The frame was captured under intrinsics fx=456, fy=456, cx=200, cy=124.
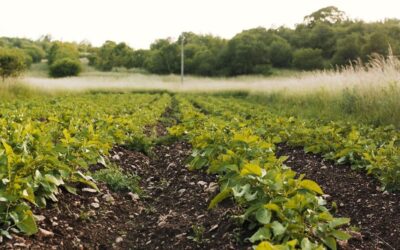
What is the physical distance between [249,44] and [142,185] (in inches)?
1937

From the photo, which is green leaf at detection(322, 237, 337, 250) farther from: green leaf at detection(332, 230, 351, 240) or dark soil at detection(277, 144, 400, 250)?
dark soil at detection(277, 144, 400, 250)

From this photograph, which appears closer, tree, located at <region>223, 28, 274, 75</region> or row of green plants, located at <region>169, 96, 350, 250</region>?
row of green plants, located at <region>169, 96, 350, 250</region>

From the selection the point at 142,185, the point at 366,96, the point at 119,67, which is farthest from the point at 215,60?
the point at 142,185

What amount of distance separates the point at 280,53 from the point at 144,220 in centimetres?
4841

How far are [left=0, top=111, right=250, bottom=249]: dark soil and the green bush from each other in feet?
198

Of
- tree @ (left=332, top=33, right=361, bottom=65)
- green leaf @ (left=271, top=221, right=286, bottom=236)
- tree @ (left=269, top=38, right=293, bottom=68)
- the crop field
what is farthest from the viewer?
tree @ (left=269, top=38, right=293, bottom=68)

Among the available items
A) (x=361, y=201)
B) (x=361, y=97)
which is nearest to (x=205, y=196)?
(x=361, y=201)

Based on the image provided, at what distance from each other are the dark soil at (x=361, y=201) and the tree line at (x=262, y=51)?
97.5ft

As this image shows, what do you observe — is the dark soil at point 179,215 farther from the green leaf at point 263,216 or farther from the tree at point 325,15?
the tree at point 325,15

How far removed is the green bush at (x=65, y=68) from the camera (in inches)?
2484

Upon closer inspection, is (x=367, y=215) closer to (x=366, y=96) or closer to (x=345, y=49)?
(x=366, y=96)

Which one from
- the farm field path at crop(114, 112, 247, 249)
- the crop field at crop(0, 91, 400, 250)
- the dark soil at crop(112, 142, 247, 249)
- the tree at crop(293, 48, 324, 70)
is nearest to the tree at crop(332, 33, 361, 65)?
the tree at crop(293, 48, 324, 70)

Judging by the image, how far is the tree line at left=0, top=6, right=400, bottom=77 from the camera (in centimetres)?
3875

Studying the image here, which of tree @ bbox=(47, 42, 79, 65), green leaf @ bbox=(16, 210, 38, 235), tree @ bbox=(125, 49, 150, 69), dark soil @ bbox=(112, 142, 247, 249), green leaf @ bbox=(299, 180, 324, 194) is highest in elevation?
tree @ bbox=(47, 42, 79, 65)
